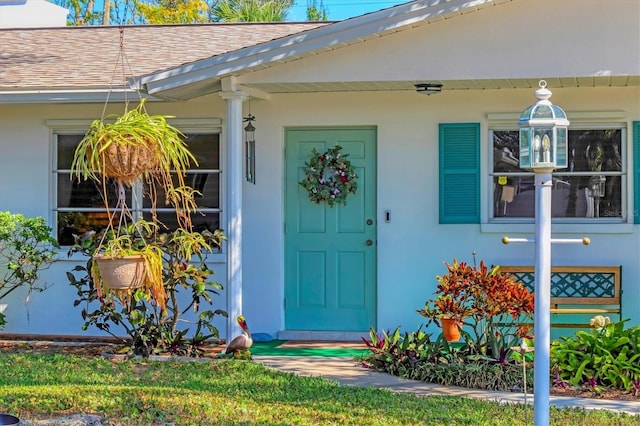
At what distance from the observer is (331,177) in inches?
403

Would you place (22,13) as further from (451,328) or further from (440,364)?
(440,364)

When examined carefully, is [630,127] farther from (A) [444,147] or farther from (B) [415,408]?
(B) [415,408]

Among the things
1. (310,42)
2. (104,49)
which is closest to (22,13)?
(104,49)

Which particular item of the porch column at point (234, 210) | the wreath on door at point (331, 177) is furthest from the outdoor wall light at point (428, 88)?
the porch column at point (234, 210)

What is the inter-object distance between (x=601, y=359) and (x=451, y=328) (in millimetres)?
1283

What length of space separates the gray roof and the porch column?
163 centimetres

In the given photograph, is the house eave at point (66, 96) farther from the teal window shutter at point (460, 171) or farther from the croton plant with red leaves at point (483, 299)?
the croton plant with red leaves at point (483, 299)

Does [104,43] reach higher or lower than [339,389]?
higher

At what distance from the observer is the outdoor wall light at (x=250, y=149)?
10.1 metres

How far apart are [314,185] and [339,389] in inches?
129

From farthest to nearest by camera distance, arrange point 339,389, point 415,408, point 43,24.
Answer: point 43,24 → point 339,389 → point 415,408

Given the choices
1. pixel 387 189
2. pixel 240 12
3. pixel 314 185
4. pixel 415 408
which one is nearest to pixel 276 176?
pixel 314 185

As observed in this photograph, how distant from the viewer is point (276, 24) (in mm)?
12812

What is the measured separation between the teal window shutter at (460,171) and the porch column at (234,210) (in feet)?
7.42
